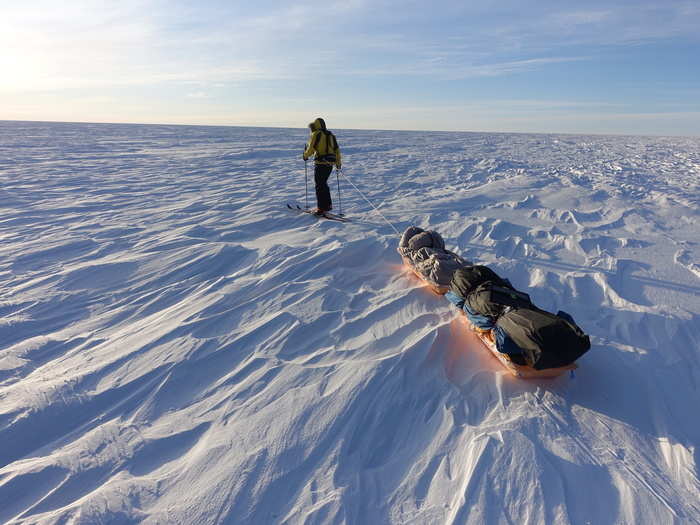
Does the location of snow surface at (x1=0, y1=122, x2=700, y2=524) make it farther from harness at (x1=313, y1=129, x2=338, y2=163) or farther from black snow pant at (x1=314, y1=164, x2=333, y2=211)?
harness at (x1=313, y1=129, x2=338, y2=163)

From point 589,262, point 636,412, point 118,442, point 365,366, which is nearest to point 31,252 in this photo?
point 118,442

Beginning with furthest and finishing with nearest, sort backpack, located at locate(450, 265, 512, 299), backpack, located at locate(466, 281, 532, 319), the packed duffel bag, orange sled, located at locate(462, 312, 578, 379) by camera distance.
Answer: backpack, located at locate(450, 265, 512, 299) → backpack, located at locate(466, 281, 532, 319) → orange sled, located at locate(462, 312, 578, 379) → the packed duffel bag

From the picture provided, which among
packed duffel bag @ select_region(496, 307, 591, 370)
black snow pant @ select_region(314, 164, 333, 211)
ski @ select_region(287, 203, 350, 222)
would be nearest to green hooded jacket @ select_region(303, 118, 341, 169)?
black snow pant @ select_region(314, 164, 333, 211)

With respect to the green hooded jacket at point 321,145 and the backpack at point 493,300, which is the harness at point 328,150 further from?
the backpack at point 493,300

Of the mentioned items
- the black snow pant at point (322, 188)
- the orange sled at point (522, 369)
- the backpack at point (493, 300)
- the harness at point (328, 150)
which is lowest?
the orange sled at point (522, 369)

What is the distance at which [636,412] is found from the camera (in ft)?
8.64

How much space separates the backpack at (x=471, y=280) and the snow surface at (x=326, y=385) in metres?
0.32

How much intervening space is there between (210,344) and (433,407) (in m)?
2.10

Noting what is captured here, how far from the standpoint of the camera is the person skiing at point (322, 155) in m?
7.48

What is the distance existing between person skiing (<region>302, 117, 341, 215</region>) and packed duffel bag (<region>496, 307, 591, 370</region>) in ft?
17.9

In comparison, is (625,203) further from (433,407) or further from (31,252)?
(31,252)

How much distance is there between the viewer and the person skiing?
24.5 ft

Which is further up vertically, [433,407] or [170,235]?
[170,235]

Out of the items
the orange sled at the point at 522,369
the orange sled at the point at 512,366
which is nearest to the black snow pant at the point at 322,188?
→ the orange sled at the point at 512,366
